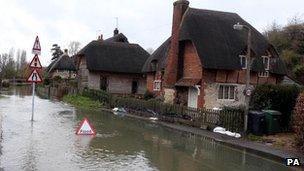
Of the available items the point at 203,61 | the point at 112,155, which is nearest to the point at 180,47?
the point at 203,61

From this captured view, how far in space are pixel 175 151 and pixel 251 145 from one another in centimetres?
386

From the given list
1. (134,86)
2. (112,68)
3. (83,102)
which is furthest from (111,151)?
(134,86)

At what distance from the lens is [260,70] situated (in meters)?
42.8

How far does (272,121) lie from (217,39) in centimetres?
1676

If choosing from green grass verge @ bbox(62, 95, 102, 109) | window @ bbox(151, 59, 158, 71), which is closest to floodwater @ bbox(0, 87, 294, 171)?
green grass verge @ bbox(62, 95, 102, 109)

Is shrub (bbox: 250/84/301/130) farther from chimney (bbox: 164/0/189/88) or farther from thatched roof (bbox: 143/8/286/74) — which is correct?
chimney (bbox: 164/0/189/88)

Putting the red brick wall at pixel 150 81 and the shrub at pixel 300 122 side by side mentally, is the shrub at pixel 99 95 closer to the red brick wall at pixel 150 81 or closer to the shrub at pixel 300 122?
the red brick wall at pixel 150 81

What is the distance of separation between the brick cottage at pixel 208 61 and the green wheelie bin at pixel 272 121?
45.2 ft

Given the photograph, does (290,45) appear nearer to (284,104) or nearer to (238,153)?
(284,104)

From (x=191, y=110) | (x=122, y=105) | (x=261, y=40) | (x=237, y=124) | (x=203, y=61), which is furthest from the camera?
(x=261, y=40)

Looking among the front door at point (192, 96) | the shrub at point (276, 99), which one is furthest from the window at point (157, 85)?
the shrub at point (276, 99)

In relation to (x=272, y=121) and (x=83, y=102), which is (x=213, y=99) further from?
(x=272, y=121)

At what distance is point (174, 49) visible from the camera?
136ft

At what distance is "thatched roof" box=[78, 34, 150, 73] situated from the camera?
63.2m
